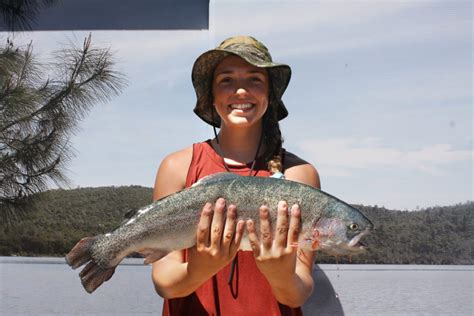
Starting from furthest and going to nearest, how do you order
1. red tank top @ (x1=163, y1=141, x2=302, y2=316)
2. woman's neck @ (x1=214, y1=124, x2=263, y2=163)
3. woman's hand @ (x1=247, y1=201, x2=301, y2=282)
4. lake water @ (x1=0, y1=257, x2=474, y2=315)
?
lake water @ (x1=0, y1=257, x2=474, y2=315)
woman's neck @ (x1=214, y1=124, x2=263, y2=163)
red tank top @ (x1=163, y1=141, x2=302, y2=316)
woman's hand @ (x1=247, y1=201, x2=301, y2=282)

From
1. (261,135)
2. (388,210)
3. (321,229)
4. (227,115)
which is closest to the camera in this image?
(321,229)

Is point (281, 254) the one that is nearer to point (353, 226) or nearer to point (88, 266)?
point (353, 226)

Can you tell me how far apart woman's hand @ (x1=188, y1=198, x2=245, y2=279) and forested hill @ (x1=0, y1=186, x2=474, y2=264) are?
6.10 ft

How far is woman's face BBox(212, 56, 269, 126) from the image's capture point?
169cm

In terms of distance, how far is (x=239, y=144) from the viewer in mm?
1806

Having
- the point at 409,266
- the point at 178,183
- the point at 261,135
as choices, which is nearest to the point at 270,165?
the point at 261,135

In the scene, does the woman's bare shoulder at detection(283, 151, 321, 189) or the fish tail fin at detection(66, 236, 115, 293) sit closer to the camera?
the fish tail fin at detection(66, 236, 115, 293)

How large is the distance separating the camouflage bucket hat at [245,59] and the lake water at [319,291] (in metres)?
1.57

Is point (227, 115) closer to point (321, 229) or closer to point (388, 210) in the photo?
point (321, 229)

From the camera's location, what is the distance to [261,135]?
6.04 feet

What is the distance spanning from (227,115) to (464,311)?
2.23 meters

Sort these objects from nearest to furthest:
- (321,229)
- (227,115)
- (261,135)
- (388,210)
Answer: (321,229) < (227,115) < (261,135) < (388,210)

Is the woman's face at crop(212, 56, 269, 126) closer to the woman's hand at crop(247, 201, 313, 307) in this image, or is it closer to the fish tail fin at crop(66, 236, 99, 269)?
the woman's hand at crop(247, 201, 313, 307)

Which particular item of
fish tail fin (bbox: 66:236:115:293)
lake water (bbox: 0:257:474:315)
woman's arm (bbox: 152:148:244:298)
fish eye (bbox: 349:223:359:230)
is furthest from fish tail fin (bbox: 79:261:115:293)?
lake water (bbox: 0:257:474:315)
